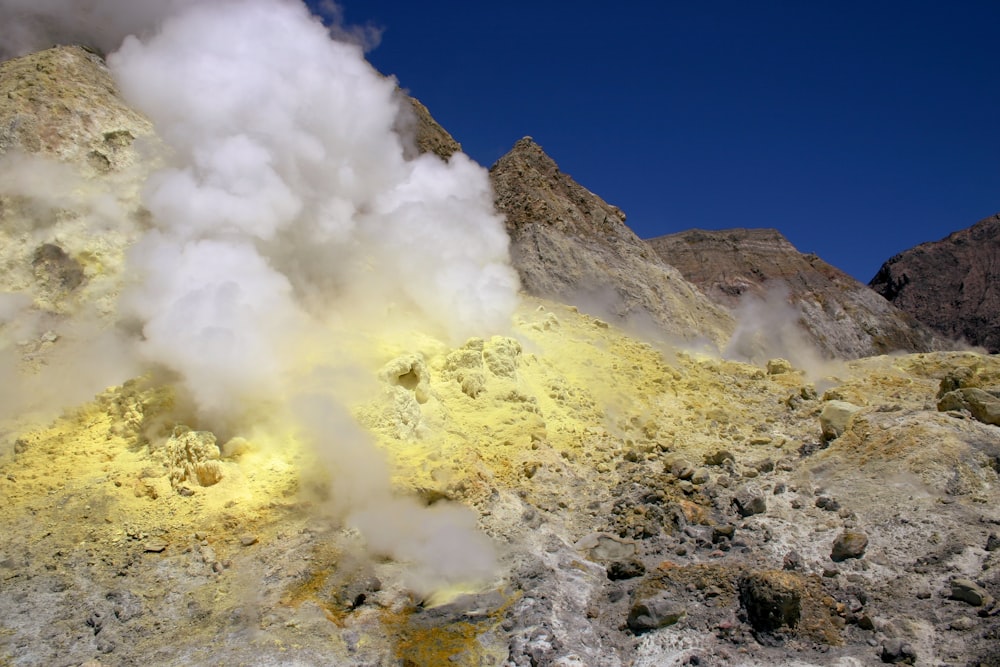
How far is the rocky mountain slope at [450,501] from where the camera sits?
20.9ft

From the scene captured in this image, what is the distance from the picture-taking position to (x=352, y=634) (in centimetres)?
653

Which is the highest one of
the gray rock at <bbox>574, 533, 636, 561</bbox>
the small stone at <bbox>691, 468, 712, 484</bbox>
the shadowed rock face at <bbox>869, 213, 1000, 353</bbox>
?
the shadowed rock face at <bbox>869, 213, 1000, 353</bbox>

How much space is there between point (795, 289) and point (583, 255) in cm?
1301

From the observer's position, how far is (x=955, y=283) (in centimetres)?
3434

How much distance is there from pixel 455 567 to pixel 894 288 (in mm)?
34500

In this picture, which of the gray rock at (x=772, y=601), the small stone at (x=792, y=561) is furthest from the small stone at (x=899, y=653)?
the small stone at (x=792, y=561)

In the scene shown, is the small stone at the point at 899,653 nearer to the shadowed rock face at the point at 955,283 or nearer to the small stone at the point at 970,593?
the small stone at the point at 970,593

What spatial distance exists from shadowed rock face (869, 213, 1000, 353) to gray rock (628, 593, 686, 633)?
29073mm

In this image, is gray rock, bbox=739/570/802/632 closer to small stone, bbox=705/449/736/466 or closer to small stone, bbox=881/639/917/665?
small stone, bbox=881/639/917/665

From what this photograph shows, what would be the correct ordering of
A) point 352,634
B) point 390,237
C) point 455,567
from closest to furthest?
point 352,634, point 455,567, point 390,237

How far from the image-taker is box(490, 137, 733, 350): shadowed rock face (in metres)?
16.9

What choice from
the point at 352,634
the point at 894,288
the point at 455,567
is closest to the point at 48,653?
the point at 352,634

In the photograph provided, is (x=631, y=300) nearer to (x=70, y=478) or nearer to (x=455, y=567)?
(x=455, y=567)

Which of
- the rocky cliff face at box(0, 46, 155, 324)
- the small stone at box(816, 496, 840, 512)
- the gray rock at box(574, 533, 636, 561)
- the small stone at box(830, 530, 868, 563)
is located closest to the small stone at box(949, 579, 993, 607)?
the small stone at box(830, 530, 868, 563)
